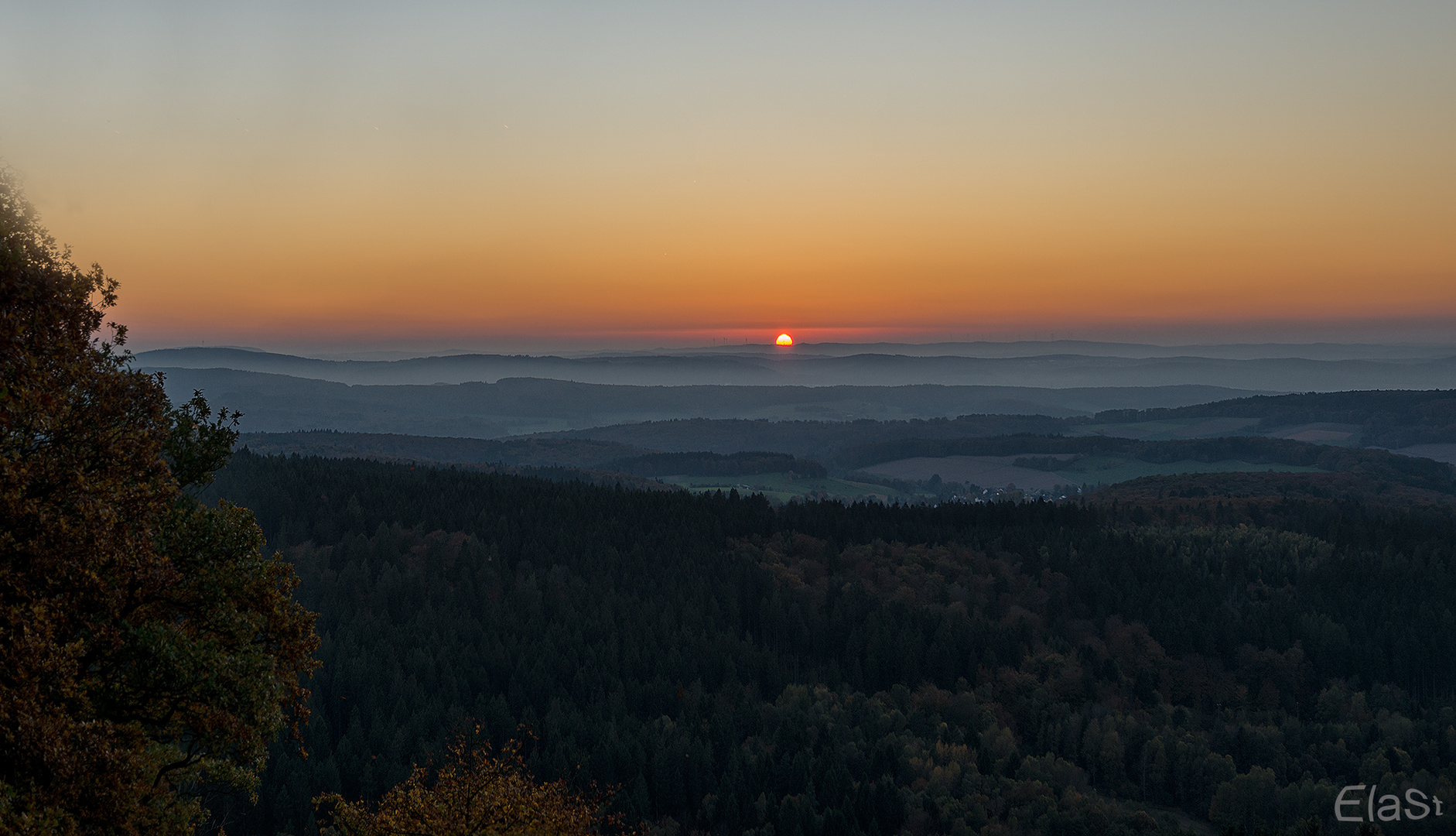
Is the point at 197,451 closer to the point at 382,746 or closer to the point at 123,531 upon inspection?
the point at 123,531

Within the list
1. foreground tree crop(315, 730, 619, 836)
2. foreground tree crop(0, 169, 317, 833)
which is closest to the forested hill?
foreground tree crop(315, 730, 619, 836)

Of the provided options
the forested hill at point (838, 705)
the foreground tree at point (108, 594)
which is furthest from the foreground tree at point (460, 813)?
the forested hill at point (838, 705)

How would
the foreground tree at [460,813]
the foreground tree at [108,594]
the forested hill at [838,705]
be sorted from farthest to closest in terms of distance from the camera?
the forested hill at [838,705] < the foreground tree at [460,813] < the foreground tree at [108,594]

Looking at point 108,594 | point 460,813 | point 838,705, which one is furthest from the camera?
point 838,705

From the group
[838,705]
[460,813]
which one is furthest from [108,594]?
[838,705]

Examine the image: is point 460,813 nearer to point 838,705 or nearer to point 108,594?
point 108,594

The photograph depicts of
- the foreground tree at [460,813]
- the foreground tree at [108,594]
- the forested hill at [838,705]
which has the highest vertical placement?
the foreground tree at [108,594]

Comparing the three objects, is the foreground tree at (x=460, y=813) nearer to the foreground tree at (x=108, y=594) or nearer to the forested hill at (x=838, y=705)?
the foreground tree at (x=108, y=594)

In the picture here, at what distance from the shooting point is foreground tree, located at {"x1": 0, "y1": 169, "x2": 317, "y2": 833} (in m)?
26.1

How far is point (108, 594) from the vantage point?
29688mm

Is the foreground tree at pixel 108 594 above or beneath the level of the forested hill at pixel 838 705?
above

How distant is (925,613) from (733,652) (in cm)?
4750

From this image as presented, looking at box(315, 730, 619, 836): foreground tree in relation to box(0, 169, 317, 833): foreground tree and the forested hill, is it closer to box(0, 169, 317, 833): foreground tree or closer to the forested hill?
box(0, 169, 317, 833): foreground tree

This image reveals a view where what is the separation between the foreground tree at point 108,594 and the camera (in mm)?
26062
